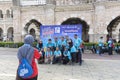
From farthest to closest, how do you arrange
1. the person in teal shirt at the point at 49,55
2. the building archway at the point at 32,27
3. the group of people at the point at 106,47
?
the building archway at the point at 32,27, the group of people at the point at 106,47, the person in teal shirt at the point at 49,55

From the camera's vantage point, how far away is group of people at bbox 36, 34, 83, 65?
14.9 m

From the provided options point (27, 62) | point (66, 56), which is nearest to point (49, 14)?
point (66, 56)

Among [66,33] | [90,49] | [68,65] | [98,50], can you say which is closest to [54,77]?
[68,65]

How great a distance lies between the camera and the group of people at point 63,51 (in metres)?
14.9

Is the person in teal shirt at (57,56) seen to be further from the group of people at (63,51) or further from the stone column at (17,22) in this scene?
the stone column at (17,22)

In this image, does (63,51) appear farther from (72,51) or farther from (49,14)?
(49,14)

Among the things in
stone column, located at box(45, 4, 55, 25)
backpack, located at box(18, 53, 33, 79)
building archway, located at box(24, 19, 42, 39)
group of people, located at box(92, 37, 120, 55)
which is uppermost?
stone column, located at box(45, 4, 55, 25)

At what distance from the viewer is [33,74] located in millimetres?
6531

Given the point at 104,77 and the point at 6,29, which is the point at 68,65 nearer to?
the point at 104,77

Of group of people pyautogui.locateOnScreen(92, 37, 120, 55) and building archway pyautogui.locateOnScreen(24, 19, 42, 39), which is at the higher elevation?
building archway pyautogui.locateOnScreen(24, 19, 42, 39)

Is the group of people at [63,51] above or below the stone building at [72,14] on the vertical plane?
below

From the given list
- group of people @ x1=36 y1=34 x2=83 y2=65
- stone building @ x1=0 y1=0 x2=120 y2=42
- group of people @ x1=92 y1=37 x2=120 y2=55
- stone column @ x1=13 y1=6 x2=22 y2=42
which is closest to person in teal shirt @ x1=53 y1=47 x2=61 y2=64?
group of people @ x1=36 y1=34 x2=83 y2=65

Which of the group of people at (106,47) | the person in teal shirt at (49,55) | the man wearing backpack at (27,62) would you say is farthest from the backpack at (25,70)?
the group of people at (106,47)

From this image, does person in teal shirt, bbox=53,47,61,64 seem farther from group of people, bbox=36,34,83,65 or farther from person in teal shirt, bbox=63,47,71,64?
person in teal shirt, bbox=63,47,71,64
